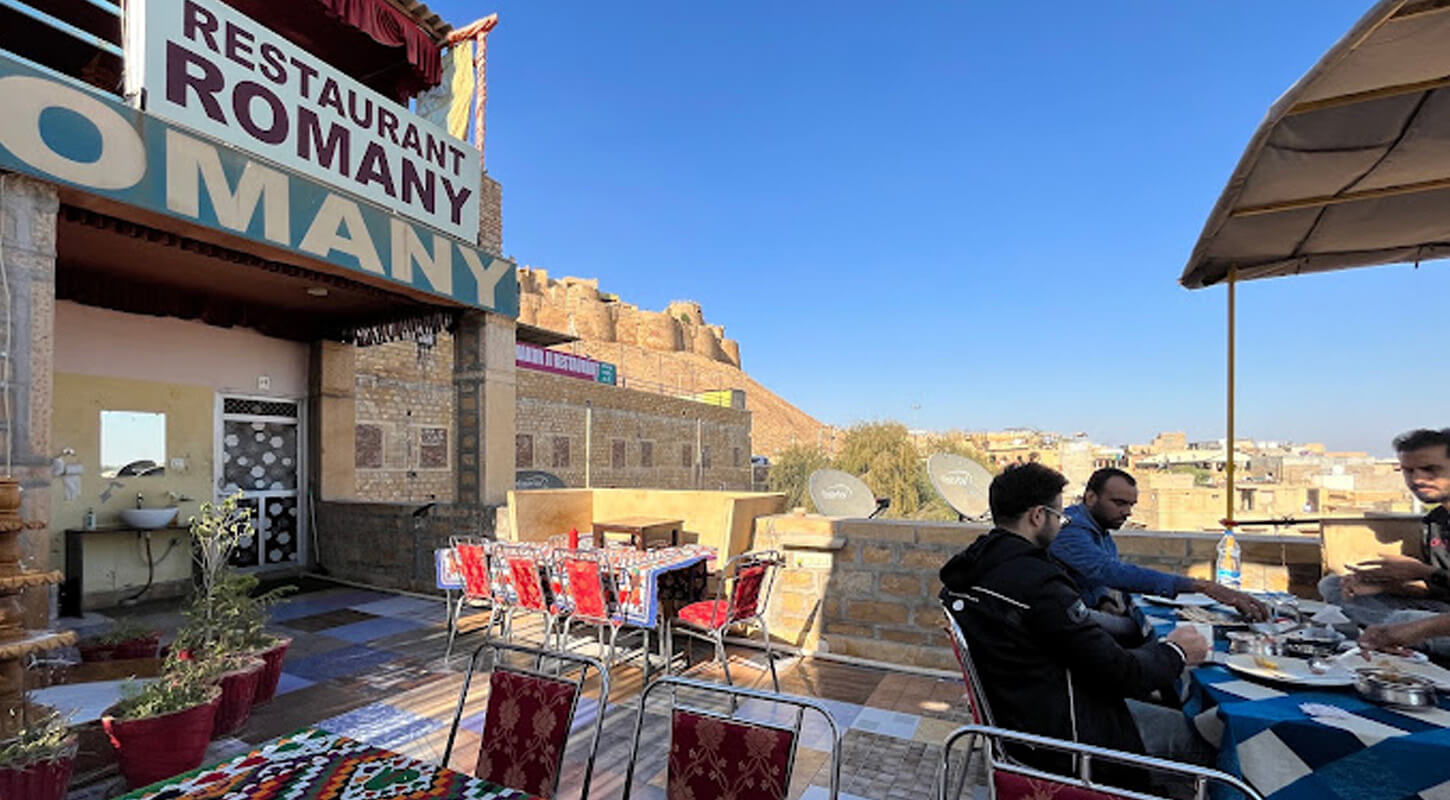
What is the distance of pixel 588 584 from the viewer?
4.00 meters

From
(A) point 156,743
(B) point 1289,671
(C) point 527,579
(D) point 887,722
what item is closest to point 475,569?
(C) point 527,579

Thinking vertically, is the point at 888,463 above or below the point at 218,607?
below

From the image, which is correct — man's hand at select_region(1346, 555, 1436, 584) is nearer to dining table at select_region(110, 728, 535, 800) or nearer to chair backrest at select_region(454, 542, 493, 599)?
dining table at select_region(110, 728, 535, 800)

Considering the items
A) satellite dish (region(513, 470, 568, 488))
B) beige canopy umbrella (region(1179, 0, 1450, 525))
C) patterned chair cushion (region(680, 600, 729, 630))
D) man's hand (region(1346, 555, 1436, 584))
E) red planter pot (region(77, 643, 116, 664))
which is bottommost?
satellite dish (region(513, 470, 568, 488))

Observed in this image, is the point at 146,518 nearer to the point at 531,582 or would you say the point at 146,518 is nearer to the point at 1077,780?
the point at 531,582

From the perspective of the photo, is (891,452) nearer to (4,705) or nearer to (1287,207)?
(1287,207)

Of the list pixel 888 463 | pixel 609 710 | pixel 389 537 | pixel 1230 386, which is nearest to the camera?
pixel 609 710

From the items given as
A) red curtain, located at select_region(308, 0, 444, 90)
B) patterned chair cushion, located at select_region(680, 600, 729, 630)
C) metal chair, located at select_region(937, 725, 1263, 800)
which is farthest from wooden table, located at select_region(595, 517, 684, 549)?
red curtain, located at select_region(308, 0, 444, 90)

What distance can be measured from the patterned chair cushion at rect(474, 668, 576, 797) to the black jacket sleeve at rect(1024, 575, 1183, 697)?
1.21 meters

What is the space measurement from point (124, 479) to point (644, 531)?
197 inches

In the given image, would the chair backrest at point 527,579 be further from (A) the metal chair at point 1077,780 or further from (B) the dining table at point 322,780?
(A) the metal chair at point 1077,780

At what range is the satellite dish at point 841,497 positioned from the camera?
17.8 feet

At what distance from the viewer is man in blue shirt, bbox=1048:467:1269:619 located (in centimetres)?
260

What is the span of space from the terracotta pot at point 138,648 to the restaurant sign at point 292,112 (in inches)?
121
